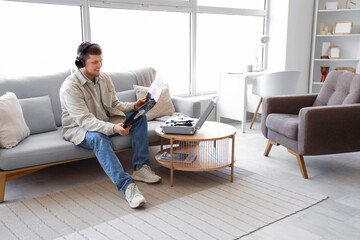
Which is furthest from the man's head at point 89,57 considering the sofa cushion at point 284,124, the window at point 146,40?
the sofa cushion at point 284,124

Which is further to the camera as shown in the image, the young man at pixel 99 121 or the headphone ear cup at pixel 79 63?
the headphone ear cup at pixel 79 63

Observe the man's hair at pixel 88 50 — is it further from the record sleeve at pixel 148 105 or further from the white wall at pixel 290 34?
the white wall at pixel 290 34

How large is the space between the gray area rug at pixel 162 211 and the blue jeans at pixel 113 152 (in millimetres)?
161

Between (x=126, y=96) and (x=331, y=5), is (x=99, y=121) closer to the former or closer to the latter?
(x=126, y=96)

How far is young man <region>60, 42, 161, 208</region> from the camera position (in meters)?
2.46

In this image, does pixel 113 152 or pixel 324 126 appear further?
pixel 324 126

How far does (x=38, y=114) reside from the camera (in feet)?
9.41

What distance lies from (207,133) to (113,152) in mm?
718

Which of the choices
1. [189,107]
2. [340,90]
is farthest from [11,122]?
[340,90]

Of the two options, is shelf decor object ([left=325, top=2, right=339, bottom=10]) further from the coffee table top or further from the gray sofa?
the coffee table top

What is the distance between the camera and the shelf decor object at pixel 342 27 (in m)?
5.14

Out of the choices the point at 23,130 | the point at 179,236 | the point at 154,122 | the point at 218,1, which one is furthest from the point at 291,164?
the point at 218,1

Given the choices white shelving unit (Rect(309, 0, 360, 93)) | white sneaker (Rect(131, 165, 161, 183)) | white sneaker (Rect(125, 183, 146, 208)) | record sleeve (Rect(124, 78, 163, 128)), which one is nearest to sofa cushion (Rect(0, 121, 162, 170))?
white sneaker (Rect(131, 165, 161, 183))

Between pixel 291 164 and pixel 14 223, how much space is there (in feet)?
7.45
